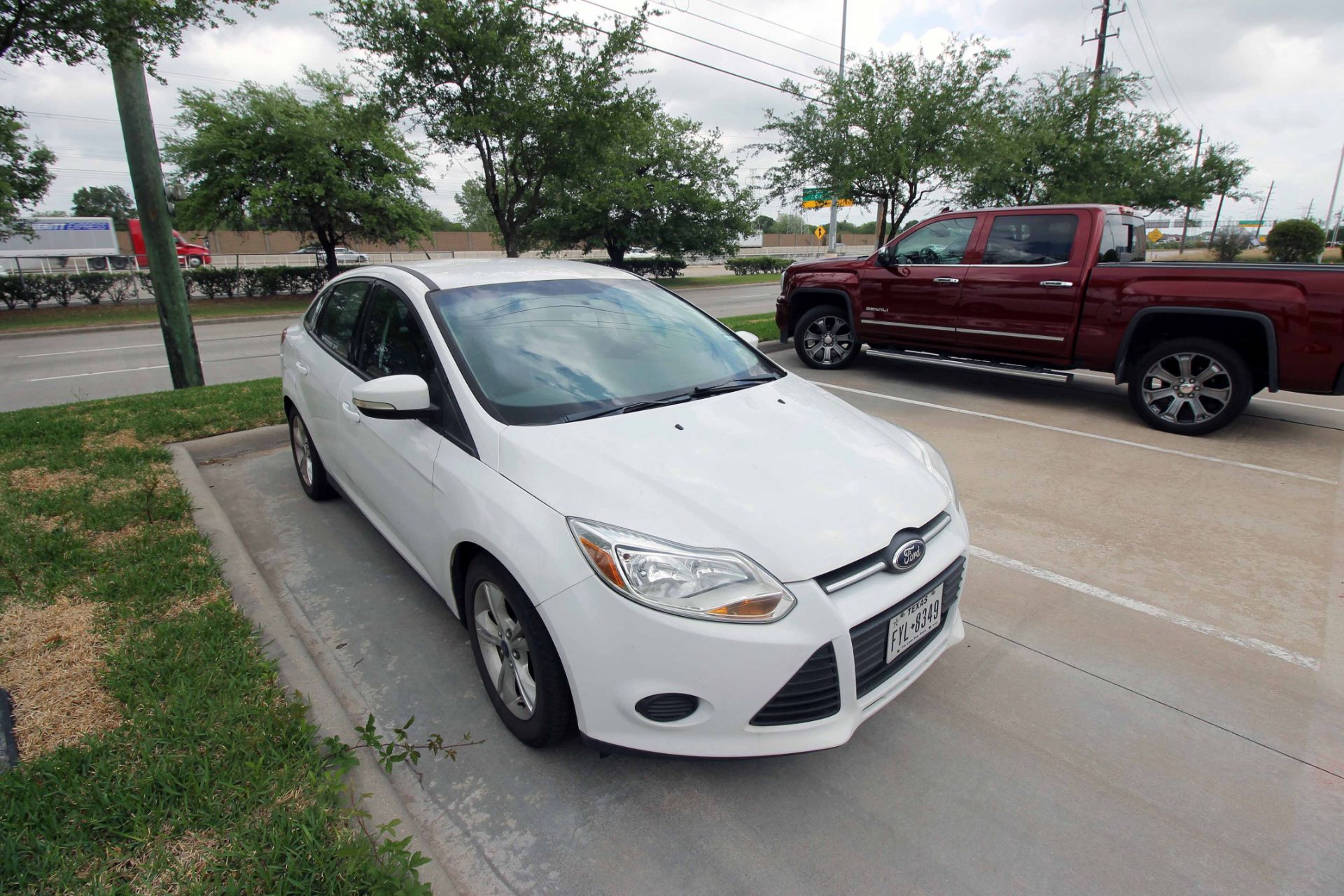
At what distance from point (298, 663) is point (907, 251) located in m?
7.35

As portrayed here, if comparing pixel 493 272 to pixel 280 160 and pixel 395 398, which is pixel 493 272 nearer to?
pixel 395 398

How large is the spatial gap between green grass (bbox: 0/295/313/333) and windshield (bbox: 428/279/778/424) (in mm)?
15101

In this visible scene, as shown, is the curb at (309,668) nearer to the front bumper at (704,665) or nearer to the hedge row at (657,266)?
the front bumper at (704,665)

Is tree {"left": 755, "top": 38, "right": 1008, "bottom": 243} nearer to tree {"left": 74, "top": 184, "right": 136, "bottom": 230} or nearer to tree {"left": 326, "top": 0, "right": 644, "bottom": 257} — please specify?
Answer: tree {"left": 326, "top": 0, "right": 644, "bottom": 257}

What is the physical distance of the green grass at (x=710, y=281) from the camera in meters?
32.0

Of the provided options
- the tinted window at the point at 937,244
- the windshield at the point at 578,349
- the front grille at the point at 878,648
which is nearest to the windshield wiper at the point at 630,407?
the windshield at the point at 578,349

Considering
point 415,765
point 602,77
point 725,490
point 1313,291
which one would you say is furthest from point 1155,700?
point 602,77

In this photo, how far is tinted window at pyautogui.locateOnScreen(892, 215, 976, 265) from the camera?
755cm

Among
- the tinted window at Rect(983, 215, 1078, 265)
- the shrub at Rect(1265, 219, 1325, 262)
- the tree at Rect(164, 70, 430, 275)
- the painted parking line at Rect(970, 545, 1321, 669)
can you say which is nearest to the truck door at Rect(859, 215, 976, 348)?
the tinted window at Rect(983, 215, 1078, 265)

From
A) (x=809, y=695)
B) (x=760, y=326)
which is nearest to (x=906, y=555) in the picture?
(x=809, y=695)

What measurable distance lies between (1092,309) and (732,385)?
5.09 metres

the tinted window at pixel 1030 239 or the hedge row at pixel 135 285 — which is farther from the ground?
the tinted window at pixel 1030 239

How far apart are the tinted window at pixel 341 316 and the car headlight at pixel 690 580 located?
2520 millimetres

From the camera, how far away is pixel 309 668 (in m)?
2.73
